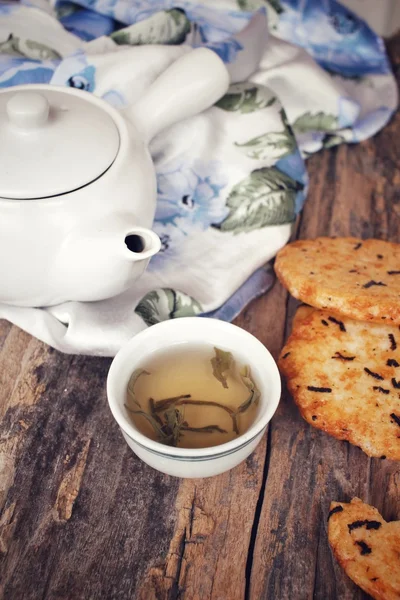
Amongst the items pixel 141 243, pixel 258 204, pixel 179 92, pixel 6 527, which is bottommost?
pixel 6 527

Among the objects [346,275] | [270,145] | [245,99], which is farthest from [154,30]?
[346,275]

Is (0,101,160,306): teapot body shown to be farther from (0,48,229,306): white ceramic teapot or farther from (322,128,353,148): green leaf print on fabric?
(322,128,353,148): green leaf print on fabric

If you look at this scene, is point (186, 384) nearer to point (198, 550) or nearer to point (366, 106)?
point (198, 550)

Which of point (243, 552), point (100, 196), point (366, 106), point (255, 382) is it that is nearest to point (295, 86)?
point (366, 106)

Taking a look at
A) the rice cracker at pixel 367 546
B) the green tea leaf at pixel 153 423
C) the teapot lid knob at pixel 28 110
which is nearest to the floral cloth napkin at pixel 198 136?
the green tea leaf at pixel 153 423

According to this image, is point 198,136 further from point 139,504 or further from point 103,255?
point 139,504

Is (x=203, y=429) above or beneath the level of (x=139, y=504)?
above

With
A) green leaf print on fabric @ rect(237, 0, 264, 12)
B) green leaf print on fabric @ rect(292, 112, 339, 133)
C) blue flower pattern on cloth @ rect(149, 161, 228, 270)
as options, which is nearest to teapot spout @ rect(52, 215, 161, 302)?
blue flower pattern on cloth @ rect(149, 161, 228, 270)

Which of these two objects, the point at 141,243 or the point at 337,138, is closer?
the point at 141,243
